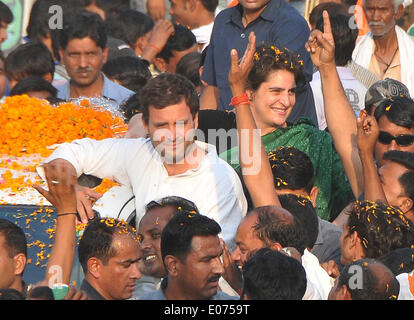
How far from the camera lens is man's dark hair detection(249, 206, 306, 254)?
552 cm

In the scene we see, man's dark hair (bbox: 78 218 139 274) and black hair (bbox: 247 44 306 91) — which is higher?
black hair (bbox: 247 44 306 91)

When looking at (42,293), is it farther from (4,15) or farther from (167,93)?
(4,15)

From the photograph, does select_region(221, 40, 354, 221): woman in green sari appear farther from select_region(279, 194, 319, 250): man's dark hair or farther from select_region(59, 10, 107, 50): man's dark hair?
select_region(59, 10, 107, 50): man's dark hair

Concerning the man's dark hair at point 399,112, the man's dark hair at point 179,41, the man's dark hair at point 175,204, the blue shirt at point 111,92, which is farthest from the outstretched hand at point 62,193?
the man's dark hair at point 179,41

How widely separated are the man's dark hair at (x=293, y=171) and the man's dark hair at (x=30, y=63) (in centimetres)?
319

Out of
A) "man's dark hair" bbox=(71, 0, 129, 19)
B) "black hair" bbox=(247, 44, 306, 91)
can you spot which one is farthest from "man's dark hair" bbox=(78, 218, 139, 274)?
"man's dark hair" bbox=(71, 0, 129, 19)

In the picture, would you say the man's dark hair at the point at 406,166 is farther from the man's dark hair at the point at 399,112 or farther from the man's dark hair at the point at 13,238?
the man's dark hair at the point at 13,238

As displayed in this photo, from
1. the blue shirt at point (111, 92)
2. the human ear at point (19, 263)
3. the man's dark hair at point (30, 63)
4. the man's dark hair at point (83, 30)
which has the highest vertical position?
the man's dark hair at point (83, 30)

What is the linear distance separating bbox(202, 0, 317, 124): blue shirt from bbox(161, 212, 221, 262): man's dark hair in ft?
6.82

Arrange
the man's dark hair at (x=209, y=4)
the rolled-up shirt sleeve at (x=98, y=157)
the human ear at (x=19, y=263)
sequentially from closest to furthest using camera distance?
the human ear at (x=19, y=263), the rolled-up shirt sleeve at (x=98, y=157), the man's dark hair at (x=209, y=4)

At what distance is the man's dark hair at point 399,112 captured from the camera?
6938mm

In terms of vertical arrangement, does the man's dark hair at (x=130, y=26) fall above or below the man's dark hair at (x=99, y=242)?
above

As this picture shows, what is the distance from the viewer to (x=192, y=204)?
5.99 metres
